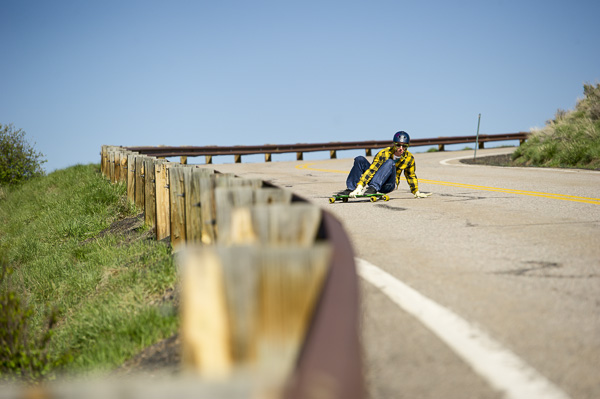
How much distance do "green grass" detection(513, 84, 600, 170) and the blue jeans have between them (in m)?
9.10

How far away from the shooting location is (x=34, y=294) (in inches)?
308

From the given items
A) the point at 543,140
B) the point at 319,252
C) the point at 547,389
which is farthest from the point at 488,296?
the point at 543,140

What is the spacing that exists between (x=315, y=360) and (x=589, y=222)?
23.2ft

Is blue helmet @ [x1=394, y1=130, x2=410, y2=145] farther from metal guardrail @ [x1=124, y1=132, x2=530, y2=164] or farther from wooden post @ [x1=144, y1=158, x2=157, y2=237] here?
metal guardrail @ [x1=124, y1=132, x2=530, y2=164]

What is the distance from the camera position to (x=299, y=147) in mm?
30344

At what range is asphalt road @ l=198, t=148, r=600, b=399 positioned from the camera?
2.89m

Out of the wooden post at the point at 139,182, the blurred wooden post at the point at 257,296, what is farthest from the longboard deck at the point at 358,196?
the blurred wooden post at the point at 257,296

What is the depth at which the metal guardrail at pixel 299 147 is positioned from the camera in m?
26.0

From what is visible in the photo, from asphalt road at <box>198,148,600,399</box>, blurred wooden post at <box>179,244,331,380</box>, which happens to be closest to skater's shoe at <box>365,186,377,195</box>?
asphalt road at <box>198,148,600,399</box>

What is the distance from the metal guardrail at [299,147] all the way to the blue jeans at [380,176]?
13.8m

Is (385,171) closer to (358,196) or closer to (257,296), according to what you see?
(358,196)

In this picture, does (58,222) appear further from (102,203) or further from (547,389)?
(547,389)

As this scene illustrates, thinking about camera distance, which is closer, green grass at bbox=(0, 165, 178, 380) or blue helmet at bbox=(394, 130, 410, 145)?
green grass at bbox=(0, 165, 178, 380)

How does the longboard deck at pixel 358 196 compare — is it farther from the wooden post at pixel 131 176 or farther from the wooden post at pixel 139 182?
the wooden post at pixel 131 176
